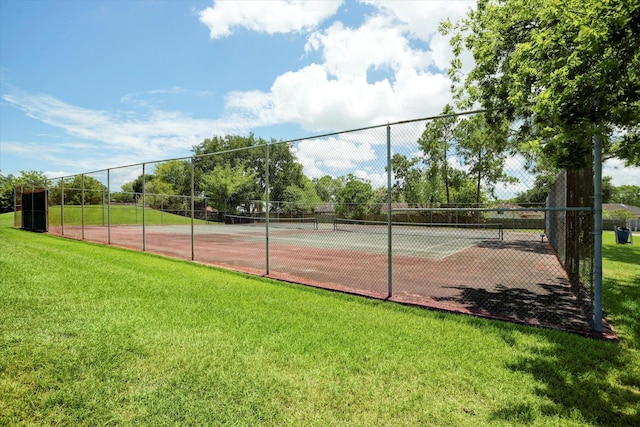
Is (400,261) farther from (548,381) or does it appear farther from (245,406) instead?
(245,406)

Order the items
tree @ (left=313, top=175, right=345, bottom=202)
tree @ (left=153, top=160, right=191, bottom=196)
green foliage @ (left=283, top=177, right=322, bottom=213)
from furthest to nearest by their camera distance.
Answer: tree @ (left=153, top=160, right=191, bottom=196), green foliage @ (left=283, top=177, right=322, bottom=213), tree @ (left=313, top=175, right=345, bottom=202)

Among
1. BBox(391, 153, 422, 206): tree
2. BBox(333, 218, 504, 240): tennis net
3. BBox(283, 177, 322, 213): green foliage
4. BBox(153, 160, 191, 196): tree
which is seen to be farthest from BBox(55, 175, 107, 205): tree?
BBox(391, 153, 422, 206): tree

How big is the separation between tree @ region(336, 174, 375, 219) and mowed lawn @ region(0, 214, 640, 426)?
2.00 metres

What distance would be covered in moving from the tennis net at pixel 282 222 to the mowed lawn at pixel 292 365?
362 centimetres

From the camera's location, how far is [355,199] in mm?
6812

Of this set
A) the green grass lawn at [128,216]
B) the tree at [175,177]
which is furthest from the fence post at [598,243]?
the tree at [175,177]

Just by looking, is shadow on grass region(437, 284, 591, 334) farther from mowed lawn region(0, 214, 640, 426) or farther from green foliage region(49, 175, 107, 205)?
green foliage region(49, 175, 107, 205)

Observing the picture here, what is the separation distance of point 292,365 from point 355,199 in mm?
4060

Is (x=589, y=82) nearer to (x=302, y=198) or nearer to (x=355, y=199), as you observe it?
(x=355, y=199)

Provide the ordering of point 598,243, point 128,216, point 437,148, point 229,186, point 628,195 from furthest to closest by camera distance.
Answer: point 628,195, point 128,216, point 229,186, point 437,148, point 598,243

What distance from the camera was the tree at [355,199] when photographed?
6.47 m

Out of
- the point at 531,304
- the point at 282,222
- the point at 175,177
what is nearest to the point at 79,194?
the point at 175,177

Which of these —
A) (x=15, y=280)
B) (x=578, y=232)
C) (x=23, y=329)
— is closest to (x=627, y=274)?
(x=578, y=232)

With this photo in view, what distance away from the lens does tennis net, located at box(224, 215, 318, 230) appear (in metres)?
8.97
